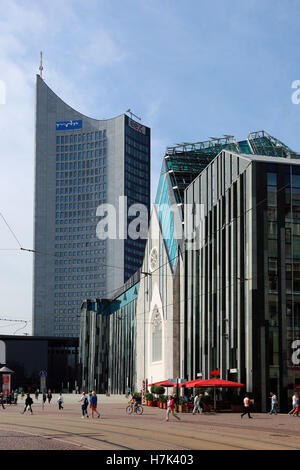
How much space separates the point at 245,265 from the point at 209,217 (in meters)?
11.7

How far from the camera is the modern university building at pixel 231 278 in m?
51.7

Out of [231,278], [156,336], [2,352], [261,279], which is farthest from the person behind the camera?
[2,352]

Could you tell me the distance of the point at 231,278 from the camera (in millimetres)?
56562

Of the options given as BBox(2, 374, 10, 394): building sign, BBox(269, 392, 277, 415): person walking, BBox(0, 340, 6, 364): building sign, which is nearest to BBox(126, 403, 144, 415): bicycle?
BBox(269, 392, 277, 415): person walking

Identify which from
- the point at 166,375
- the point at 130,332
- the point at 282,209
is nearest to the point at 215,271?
the point at 282,209

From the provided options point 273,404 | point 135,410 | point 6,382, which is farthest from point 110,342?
point 273,404

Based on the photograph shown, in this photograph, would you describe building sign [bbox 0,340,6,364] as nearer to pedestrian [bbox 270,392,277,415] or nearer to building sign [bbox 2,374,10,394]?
building sign [bbox 2,374,10,394]

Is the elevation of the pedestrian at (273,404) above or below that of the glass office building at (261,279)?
below

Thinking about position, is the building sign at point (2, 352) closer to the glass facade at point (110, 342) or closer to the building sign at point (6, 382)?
the glass facade at point (110, 342)

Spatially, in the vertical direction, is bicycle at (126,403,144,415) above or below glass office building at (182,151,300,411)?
below

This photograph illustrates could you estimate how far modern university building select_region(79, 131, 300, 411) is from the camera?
51719mm

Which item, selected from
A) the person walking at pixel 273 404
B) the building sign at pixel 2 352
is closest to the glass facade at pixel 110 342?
the building sign at pixel 2 352

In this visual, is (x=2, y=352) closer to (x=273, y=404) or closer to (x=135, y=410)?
(x=135, y=410)
